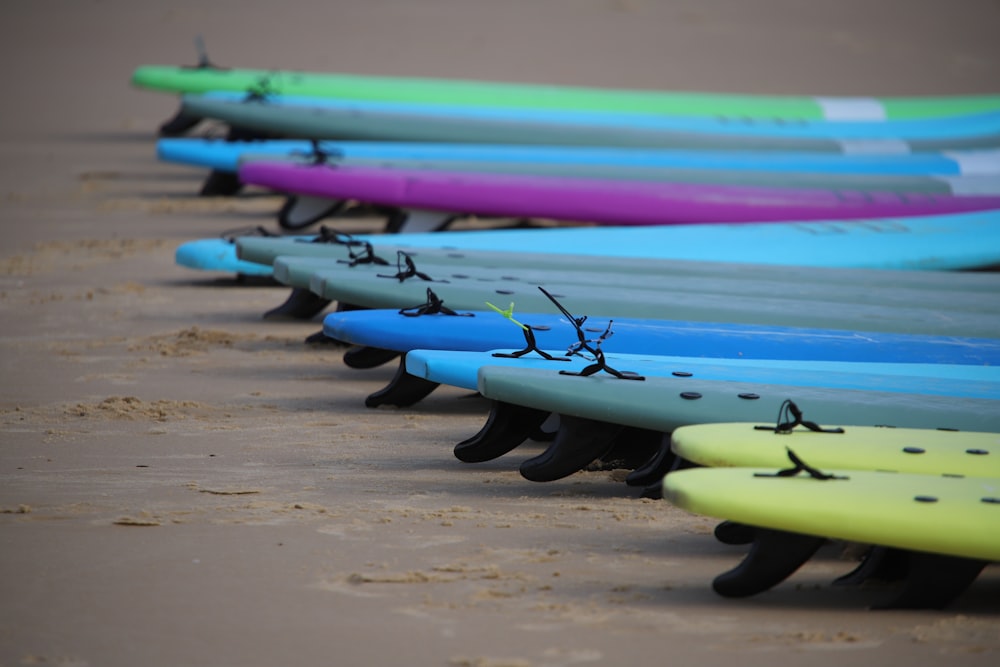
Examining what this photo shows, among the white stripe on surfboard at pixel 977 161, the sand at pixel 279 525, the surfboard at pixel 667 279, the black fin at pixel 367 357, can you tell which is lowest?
the sand at pixel 279 525

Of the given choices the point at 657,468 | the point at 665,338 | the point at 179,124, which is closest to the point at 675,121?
the point at 179,124

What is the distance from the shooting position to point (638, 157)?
8.91m

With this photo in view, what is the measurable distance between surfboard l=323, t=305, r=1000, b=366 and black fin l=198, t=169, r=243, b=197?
17.8 ft

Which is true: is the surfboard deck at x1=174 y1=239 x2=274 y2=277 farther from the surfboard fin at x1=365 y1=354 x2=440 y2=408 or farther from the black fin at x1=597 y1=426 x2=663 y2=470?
the black fin at x1=597 y1=426 x2=663 y2=470

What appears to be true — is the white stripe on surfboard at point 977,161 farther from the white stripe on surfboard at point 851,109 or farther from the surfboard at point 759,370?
the surfboard at point 759,370

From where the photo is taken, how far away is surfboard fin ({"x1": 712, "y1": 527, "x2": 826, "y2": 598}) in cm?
315

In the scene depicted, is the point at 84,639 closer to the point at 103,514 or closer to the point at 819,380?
the point at 103,514

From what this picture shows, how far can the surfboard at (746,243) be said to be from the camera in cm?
664

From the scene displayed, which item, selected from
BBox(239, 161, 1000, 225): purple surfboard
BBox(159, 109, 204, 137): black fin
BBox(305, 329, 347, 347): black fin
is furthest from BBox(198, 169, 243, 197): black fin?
BBox(305, 329, 347, 347): black fin

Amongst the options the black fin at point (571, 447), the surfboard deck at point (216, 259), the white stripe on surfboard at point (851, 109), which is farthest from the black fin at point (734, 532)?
the white stripe on surfboard at point (851, 109)

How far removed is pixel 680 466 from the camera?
4.00m

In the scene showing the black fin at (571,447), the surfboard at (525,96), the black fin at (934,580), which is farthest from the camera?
the surfboard at (525,96)

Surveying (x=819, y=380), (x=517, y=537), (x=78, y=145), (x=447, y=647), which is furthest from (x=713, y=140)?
(x=447, y=647)

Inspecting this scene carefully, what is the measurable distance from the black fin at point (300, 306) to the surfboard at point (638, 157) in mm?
2170
